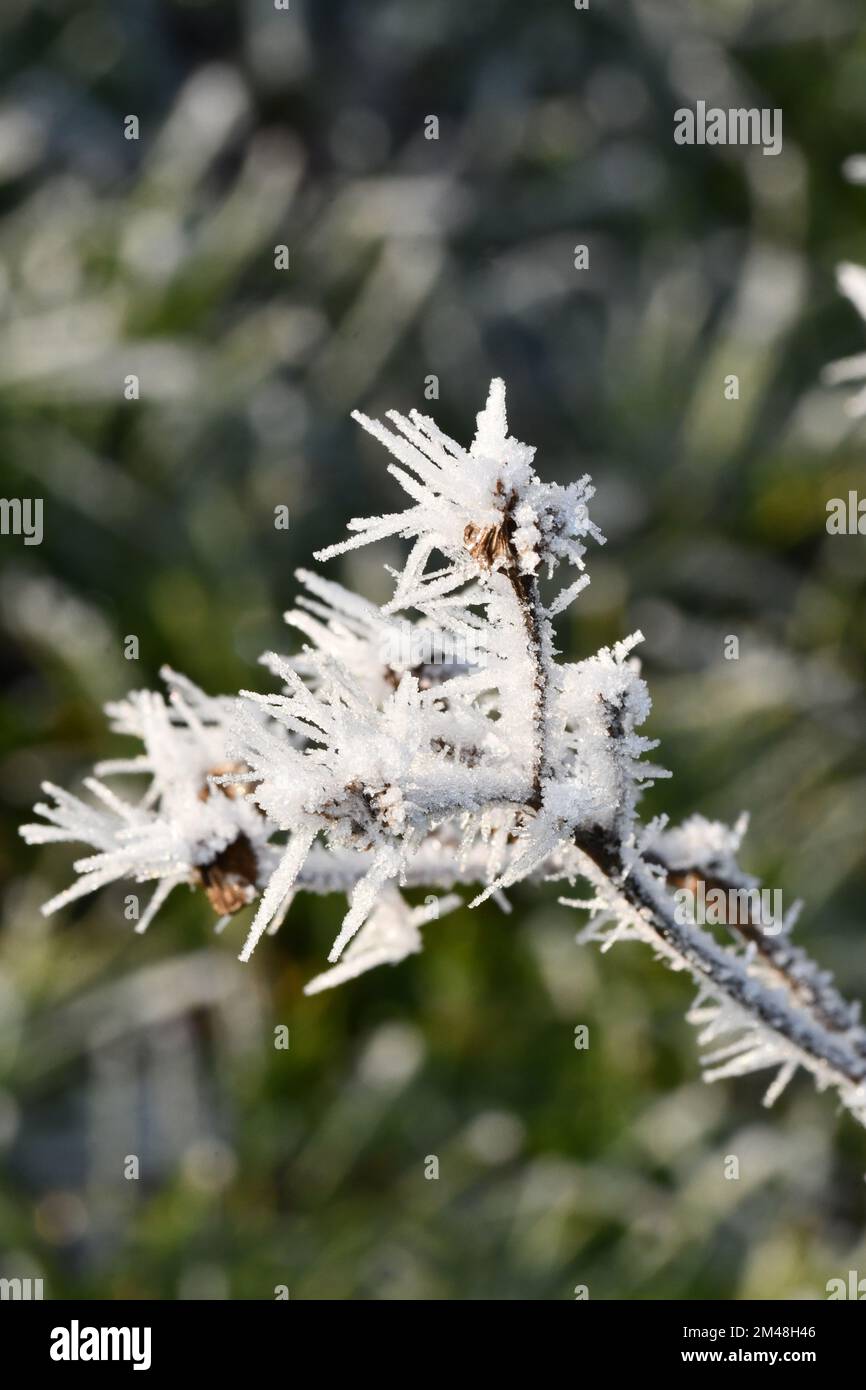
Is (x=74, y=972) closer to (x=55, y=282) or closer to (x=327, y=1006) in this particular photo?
(x=327, y=1006)

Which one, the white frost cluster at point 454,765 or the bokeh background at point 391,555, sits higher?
the bokeh background at point 391,555

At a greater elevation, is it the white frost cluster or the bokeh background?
the bokeh background

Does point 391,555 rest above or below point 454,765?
above

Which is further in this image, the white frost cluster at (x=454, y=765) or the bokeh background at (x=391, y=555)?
the bokeh background at (x=391, y=555)

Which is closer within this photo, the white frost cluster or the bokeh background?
the white frost cluster
